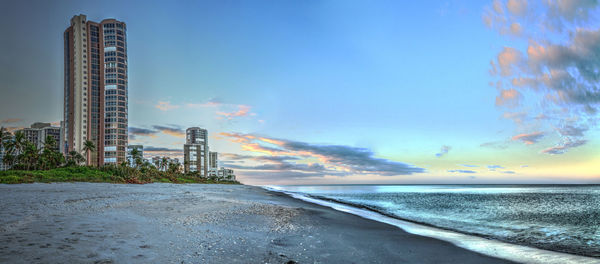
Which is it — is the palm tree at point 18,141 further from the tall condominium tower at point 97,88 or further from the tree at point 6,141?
the tall condominium tower at point 97,88

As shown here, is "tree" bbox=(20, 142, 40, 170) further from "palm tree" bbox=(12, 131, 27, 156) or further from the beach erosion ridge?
the beach erosion ridge

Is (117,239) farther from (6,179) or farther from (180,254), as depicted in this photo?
(6,179)

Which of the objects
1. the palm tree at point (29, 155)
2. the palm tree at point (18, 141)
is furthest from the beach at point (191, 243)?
the palm tree at point (18, 141)

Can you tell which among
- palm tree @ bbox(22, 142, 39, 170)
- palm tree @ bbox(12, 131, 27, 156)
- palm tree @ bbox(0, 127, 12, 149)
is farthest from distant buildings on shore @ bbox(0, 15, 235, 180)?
palm tree @ bbox(0, 127, 12, 149)

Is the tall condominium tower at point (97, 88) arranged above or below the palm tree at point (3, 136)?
above

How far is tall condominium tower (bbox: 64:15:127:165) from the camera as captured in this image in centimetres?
12759

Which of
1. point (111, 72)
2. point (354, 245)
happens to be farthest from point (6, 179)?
point (111, 72)

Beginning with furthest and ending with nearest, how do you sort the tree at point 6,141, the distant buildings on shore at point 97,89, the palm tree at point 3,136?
the distant buildings on shore at point 97,89, the tree at point 6,141, the palm tree at point 3,136

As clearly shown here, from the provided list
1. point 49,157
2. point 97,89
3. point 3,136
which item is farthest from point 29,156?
point 97,89

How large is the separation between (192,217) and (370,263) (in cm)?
827

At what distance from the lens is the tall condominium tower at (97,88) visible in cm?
12759

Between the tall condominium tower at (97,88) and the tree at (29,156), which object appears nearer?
the tree at (29,156)

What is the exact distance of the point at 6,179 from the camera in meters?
38.7

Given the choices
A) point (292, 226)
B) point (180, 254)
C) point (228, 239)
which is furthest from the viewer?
point (292, 226)
